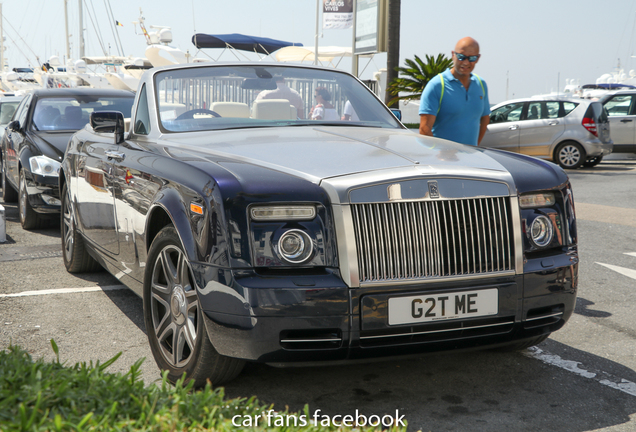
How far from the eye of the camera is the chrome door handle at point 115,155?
416cm

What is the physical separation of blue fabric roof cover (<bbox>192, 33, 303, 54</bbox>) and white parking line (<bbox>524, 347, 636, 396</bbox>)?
25.4 metres

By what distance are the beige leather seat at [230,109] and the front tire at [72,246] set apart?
5.99ft

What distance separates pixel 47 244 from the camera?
287 inches

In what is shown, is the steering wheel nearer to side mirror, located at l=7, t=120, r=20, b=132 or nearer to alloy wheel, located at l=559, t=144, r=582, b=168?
side mirror, located at l=7, t=120, r=20, b=132

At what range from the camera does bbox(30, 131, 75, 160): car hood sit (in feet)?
25.6

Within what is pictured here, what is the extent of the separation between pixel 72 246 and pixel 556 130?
12925 millimetres

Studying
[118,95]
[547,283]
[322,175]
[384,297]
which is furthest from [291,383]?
[118,95]

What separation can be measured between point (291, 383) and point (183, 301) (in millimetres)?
702

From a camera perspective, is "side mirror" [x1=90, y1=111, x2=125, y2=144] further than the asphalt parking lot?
Yes

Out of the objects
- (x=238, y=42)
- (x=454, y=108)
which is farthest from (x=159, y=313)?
(x=238, y=42)

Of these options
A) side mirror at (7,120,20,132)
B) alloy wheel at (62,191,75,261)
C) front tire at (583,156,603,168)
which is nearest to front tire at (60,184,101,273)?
alloy wheel at (62,191,75,261)

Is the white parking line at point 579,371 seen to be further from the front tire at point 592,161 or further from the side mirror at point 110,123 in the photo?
the front tire at point 592,161

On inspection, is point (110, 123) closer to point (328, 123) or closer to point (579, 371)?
point (328, 123)

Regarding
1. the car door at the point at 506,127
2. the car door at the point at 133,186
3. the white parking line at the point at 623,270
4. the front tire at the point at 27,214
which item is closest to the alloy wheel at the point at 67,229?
the car door at the point at 133,186
